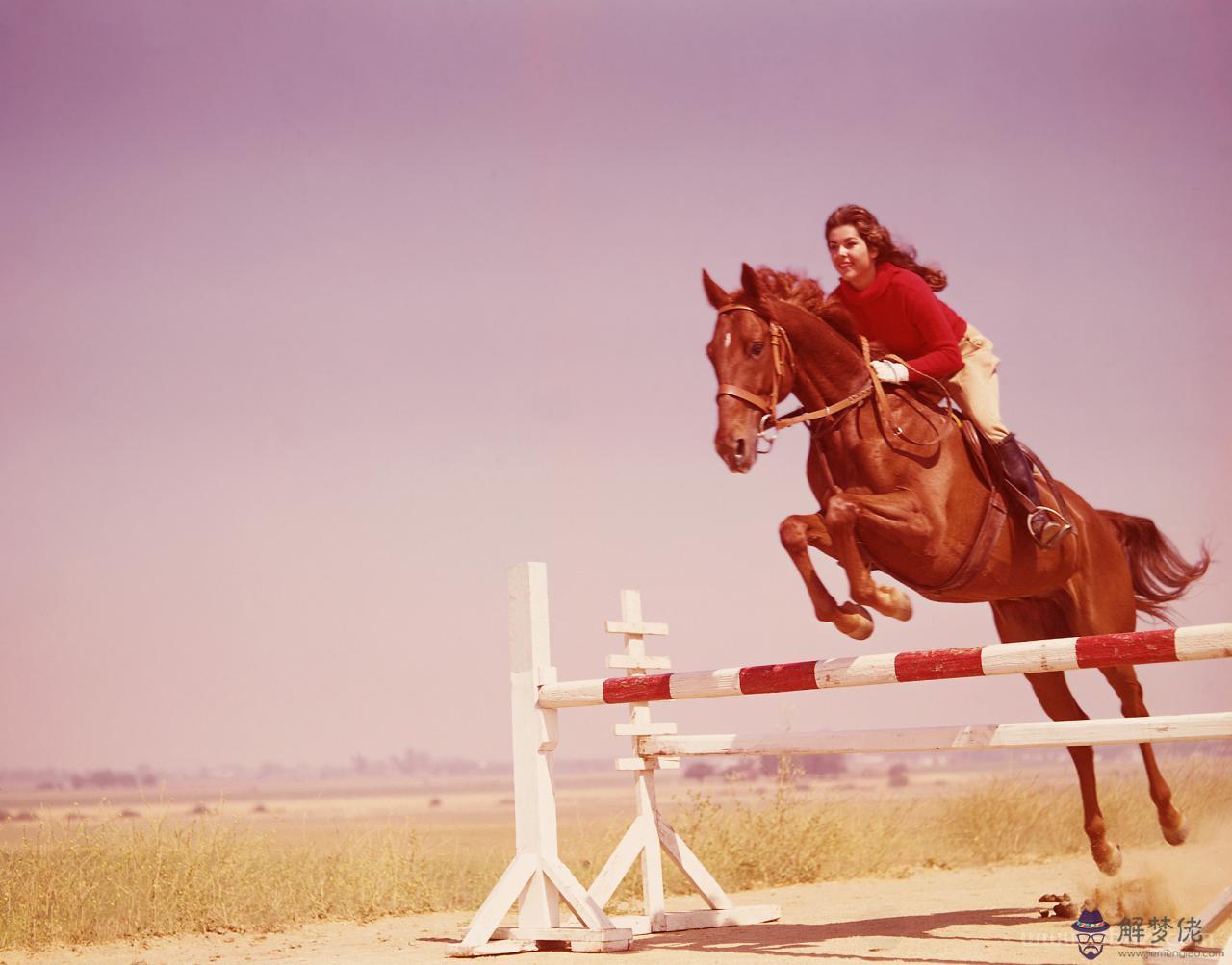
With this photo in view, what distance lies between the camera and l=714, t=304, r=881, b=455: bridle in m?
5.11

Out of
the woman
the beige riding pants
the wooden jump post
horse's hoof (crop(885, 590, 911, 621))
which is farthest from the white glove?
the wooden jump post

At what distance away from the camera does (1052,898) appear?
6.60 metres

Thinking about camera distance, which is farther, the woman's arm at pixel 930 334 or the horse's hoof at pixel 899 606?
the woman's arm at pixel 930 334

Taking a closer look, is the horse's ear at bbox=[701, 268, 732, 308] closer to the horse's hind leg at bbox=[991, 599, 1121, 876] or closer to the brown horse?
the brown horse

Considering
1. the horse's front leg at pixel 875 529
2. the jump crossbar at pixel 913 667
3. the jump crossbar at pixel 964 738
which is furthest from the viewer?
the horse's front leg at pixel 875 529

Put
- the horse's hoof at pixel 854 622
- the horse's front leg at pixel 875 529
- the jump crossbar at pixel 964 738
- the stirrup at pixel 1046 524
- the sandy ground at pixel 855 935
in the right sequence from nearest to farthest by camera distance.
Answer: the jump crossbar at pixel 964 738 < the horse's hoof at pixel 854 622 < the horse's front leg at pixel 875 529 < the sandy ground at pixel 855 935 < the stirrup at pixel 1046 524

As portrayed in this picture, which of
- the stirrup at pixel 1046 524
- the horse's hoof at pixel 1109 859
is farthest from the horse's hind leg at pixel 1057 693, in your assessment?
the stirrup at pixel 1046 524

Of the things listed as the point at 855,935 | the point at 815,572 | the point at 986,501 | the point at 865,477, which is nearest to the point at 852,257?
the point at 865,477

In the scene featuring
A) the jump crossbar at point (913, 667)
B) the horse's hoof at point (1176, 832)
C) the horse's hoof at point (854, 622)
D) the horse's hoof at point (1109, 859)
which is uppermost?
the horse's hoof at point (854, 622)

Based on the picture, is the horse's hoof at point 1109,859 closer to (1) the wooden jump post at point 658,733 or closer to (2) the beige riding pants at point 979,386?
(1) the wooden jump post at point 658,733

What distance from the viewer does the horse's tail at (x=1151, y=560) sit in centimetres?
705

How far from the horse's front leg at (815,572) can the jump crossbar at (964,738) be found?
73 centimetres

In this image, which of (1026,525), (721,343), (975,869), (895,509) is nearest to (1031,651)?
(895,509)

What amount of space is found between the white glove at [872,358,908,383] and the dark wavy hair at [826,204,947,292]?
530 mm
